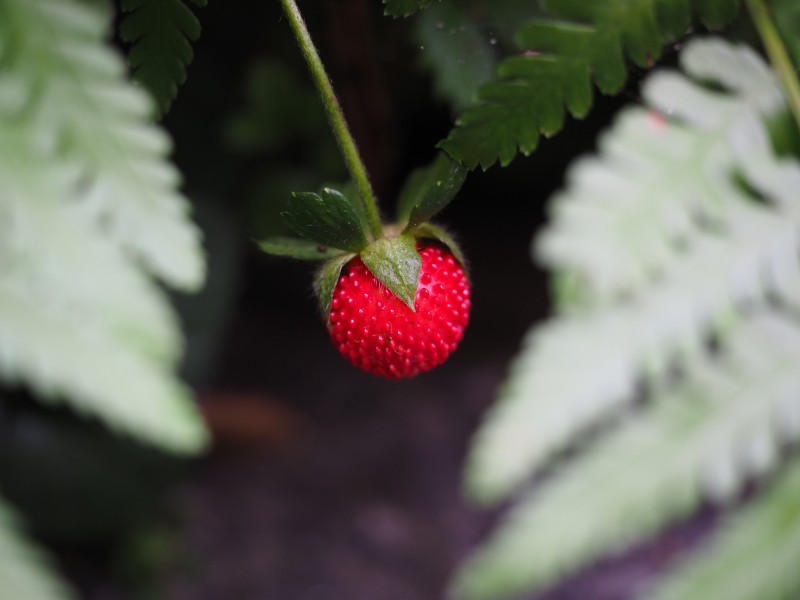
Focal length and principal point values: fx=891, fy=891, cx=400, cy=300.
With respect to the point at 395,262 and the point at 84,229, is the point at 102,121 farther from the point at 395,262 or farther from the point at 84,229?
the point at 395,262

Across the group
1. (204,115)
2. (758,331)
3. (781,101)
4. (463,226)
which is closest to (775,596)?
(758,331)

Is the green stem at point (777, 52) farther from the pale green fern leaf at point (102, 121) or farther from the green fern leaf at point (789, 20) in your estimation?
the pale green fern leaf at point (102, 121)

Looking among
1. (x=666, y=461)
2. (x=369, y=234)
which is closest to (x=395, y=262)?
(x=369, y=234)

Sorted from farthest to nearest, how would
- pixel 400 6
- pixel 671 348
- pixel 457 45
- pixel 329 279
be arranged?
pixel 671 348, pixel 457 45, pixel 329 279, pixel 400 6

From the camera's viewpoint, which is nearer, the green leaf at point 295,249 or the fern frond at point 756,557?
the green leaf at point 295,249

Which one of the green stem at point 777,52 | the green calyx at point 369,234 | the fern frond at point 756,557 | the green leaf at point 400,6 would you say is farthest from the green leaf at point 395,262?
the fern frond at point 756,557

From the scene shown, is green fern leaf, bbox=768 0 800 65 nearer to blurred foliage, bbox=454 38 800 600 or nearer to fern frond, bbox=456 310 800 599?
blurred foliage, bbox=454 38 800 600

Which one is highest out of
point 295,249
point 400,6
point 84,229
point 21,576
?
point 400,6
